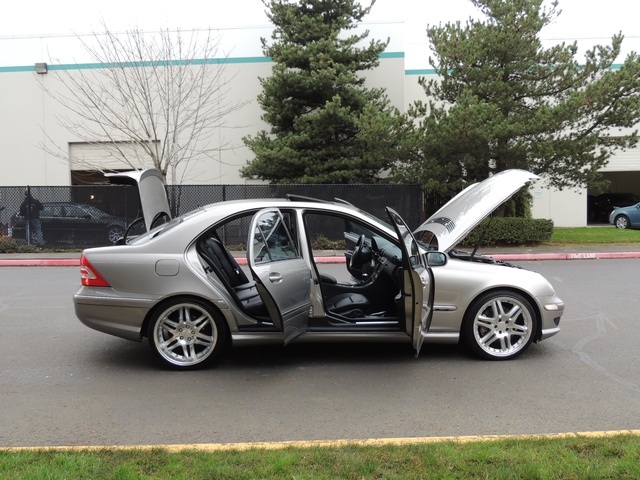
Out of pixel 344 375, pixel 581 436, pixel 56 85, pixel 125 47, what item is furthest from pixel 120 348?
pixel 56 85

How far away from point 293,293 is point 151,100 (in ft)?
57.0

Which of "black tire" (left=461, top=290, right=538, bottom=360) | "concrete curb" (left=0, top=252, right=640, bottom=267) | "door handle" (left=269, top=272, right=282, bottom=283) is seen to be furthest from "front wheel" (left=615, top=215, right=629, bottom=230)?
"door handle" (left=269, top=272, right=282, bottom=283)

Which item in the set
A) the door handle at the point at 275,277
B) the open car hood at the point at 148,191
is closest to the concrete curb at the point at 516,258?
the open car hood at the point at 148,191

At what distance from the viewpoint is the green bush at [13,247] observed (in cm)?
1808

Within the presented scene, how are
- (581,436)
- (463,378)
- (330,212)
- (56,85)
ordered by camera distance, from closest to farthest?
(581,436), (463,378), (330,212), (56,85)

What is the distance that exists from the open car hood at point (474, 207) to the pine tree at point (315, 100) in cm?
1330

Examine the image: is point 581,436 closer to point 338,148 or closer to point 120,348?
point 120,348

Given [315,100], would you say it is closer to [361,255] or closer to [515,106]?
[515,106]

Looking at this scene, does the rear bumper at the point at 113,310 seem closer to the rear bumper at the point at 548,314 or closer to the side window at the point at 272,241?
the side window at the point at 272,241

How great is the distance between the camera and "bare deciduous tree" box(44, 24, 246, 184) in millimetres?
20484

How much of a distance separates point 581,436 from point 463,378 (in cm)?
154

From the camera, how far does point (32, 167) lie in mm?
24578

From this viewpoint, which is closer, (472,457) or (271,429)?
(472,457)

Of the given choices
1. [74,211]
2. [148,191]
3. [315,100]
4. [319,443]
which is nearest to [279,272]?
[319,443]
